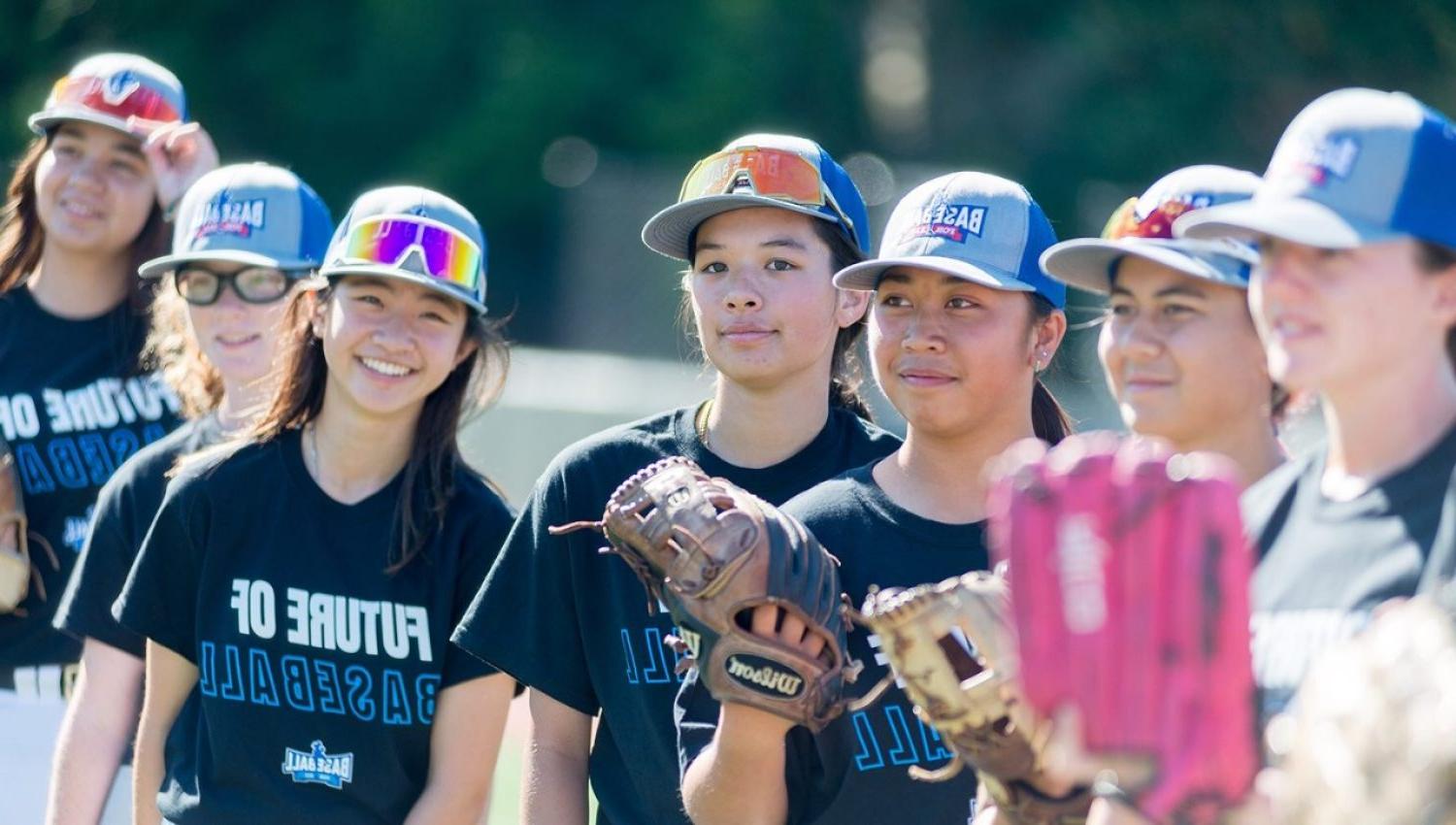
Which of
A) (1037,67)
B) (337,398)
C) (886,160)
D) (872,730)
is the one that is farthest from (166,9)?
(872,730)

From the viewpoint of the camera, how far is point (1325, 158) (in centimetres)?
257

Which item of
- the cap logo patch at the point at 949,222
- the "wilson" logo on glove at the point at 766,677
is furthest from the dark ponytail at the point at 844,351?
the "wilson" logo on glove at the point at 766,677

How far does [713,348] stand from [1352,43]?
57.7 feet

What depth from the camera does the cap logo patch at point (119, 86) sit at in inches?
213

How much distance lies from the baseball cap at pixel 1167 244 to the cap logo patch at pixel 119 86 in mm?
3107

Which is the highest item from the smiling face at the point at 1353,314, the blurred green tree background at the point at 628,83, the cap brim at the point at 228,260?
the blurred green tree background at the point at 628,83

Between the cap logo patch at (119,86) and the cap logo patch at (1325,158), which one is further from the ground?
the cap logo patch at (119,86)

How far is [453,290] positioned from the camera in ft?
13.6

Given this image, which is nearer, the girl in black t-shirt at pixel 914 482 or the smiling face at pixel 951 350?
the girl in black t-shirt at pixel 914 482

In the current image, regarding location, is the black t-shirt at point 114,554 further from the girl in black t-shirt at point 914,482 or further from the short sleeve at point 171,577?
the girl in black t-shirt at point 914,482

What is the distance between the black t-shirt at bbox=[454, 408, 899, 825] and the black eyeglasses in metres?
1.35

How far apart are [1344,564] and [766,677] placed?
3.02 ft

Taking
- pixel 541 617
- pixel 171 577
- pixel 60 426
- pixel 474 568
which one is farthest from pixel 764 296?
pixel 60 426

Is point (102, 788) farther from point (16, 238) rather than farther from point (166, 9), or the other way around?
point (166, 9)
